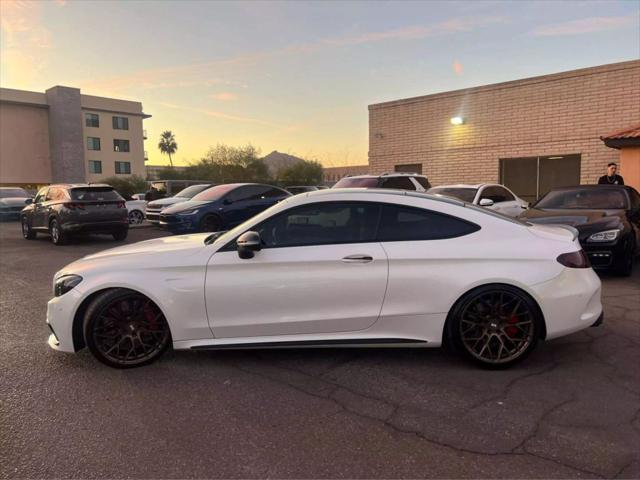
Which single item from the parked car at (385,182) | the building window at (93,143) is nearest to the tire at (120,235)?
the parked car at (385,182)

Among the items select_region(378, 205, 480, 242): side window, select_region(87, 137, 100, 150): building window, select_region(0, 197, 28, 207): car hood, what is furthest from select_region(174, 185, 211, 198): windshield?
select_region(87, 137, 100, 150): building window

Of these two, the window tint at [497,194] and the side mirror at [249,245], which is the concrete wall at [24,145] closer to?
the window tint at [497,194]

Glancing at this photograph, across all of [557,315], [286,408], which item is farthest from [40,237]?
[557,315]

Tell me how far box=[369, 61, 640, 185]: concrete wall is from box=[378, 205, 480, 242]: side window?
13.1m

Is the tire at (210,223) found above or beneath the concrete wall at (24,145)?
beneath

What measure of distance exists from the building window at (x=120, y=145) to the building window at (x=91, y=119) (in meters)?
2.97

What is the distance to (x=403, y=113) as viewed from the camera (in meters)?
18.4

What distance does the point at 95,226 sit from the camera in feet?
40.3

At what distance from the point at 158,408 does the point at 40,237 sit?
14066mm

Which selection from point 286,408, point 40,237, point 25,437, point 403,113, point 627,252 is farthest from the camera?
point 403,113

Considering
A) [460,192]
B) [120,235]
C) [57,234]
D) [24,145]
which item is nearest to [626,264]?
[460,192]

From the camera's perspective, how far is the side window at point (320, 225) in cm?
392

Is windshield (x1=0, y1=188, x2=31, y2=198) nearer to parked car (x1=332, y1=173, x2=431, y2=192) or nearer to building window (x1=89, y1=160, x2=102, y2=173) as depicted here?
parked car (x1=332, y1=173, x2=431, y2=192)

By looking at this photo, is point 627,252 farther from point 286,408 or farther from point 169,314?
point 169,314
